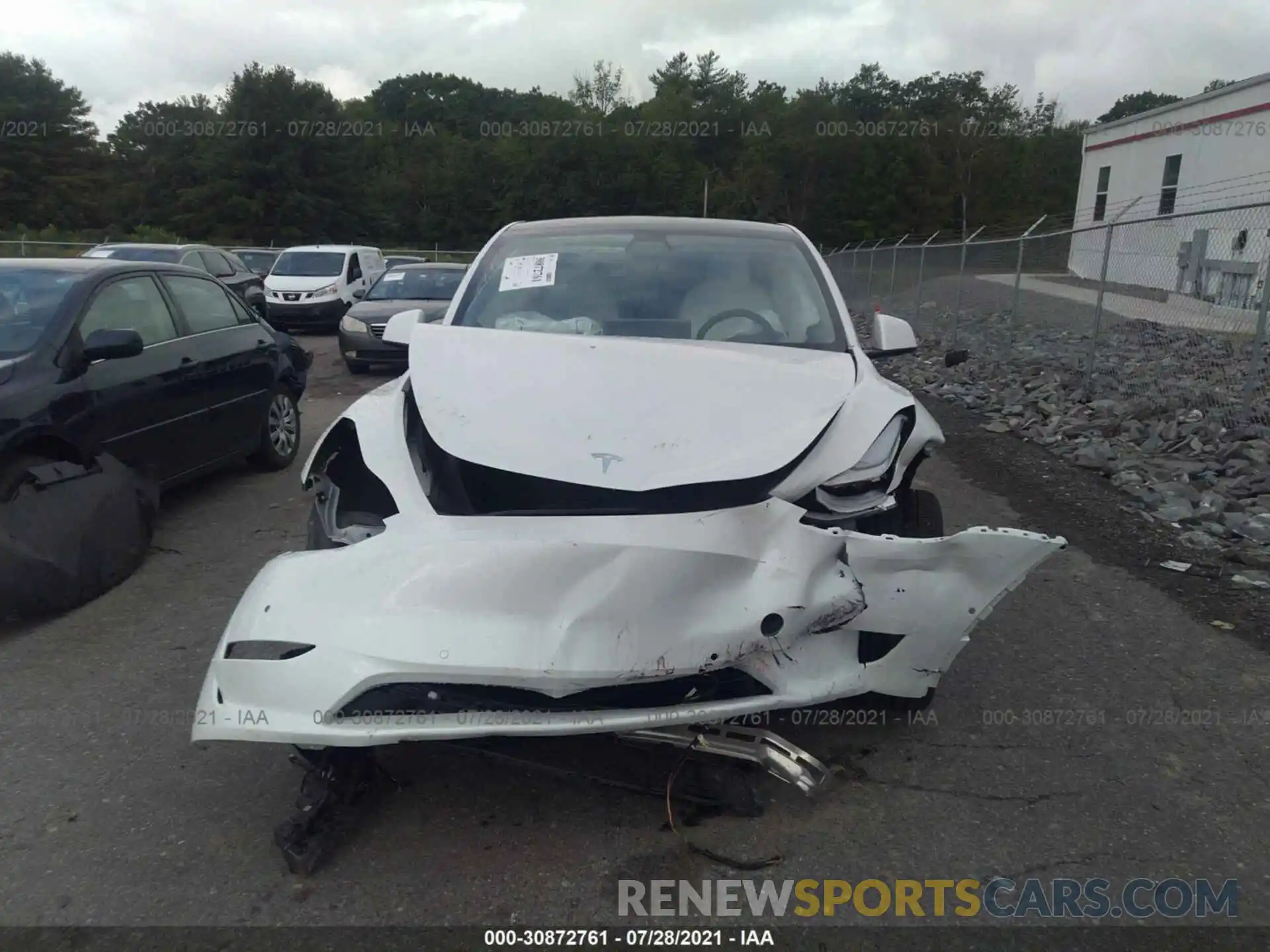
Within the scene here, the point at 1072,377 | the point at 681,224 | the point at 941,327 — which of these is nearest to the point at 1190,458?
the point at 1072,377

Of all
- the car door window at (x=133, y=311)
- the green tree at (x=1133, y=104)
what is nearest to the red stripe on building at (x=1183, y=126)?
the car door window at (x=133, y=311)

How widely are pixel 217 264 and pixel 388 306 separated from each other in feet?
16.3

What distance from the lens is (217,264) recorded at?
16.0 meters

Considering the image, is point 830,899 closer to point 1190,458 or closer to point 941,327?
point 1190,458

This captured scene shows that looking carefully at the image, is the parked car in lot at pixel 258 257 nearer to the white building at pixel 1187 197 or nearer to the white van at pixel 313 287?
the white van at pixel 313 287

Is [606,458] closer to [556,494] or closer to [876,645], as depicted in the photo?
[556,494]

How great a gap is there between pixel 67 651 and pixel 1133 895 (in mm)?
4047

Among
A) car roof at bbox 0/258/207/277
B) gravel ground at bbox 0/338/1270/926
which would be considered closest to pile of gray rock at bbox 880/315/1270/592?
gravel ground at bbox 0/338/1270/926

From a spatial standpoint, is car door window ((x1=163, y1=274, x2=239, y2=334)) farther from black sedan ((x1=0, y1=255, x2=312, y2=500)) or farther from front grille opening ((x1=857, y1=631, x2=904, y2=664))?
front grille opening ((x1=857, y1=631, x2=904, y2=664))

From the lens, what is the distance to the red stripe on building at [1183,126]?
1831 cm

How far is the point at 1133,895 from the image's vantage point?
247 cm

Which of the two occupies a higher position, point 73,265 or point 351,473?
point 73,265

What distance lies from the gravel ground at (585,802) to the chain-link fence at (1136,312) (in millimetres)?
4125

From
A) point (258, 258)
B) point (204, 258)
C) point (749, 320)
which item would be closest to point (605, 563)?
point (749, 320)
